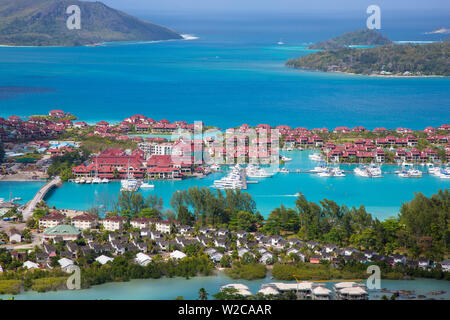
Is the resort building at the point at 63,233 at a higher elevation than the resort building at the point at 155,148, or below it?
below

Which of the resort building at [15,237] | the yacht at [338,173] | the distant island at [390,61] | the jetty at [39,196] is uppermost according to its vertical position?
the distant island at [390,61]

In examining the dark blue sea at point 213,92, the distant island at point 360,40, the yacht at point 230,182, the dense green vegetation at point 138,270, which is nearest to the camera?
the dense green vegetation at point 138,270

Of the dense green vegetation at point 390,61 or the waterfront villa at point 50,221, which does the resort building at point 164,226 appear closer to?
the waterfront villa at point 50,221

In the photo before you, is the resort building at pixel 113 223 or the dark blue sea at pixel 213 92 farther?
the dark blue sea at pixel 213 92

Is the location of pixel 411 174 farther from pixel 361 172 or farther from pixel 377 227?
pixel 377 227

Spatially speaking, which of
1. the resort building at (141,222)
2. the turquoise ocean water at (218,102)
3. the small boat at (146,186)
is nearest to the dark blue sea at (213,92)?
the turquoise ocean water at (218,102)

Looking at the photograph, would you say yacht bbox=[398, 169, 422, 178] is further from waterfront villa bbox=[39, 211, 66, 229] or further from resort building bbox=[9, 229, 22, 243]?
resort building bbox=[9, 229, 22, 243]

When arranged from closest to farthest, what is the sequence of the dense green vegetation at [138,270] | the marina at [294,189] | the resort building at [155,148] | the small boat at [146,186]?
1. the dense green vegetation at [138,270]
2. the marina at [294,189]
3. the small boat at [146,186]
4. the resort building at [155,148]
